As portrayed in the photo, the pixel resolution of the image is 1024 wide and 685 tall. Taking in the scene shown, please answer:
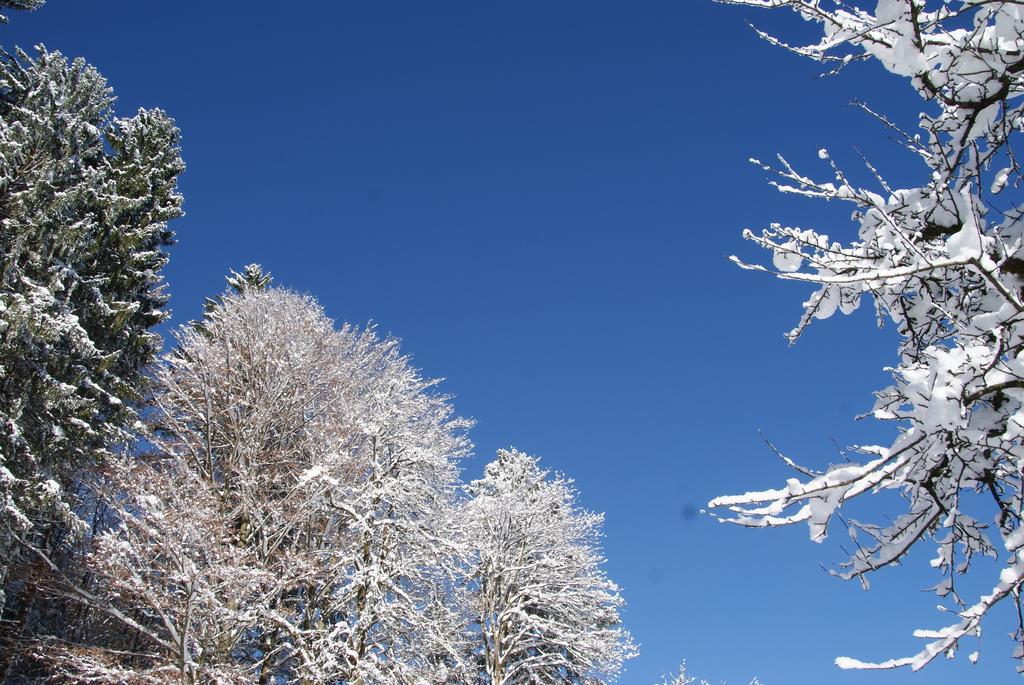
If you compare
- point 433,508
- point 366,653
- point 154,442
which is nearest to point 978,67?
point 366,653

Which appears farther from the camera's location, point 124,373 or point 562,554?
point 562,554

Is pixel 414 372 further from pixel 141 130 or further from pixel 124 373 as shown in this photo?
pixel 141 130

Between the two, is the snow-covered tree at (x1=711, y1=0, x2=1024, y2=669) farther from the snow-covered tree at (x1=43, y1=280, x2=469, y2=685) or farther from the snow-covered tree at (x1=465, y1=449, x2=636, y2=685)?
the snow-covered tree at (x1=465, y1=449, x2=636, y2=685)

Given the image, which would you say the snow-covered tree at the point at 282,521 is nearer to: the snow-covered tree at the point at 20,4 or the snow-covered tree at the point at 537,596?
the snow-covered tree at the point at 537,596

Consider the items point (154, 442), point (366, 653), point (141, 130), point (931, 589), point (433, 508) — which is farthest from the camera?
point (141, 130)

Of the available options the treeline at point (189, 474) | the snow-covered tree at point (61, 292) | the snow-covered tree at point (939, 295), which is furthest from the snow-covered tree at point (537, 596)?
the snow-covered tree at point (939, 295)

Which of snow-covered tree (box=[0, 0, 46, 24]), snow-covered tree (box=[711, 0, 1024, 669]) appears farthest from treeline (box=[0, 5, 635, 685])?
Answer: snow-covered tree (box=[711, 0, 1024, 669])

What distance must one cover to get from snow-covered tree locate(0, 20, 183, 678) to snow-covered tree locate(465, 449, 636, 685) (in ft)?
28.8

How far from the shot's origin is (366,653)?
12.6m

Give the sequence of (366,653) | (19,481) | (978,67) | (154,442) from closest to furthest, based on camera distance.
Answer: (978,67), (19,481), (366,653), (154,442)

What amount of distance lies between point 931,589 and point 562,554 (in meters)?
17.3

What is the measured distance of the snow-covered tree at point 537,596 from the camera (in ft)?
59.3

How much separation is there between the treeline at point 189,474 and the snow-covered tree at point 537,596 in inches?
5.0

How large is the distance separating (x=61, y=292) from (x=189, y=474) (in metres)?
4.83
